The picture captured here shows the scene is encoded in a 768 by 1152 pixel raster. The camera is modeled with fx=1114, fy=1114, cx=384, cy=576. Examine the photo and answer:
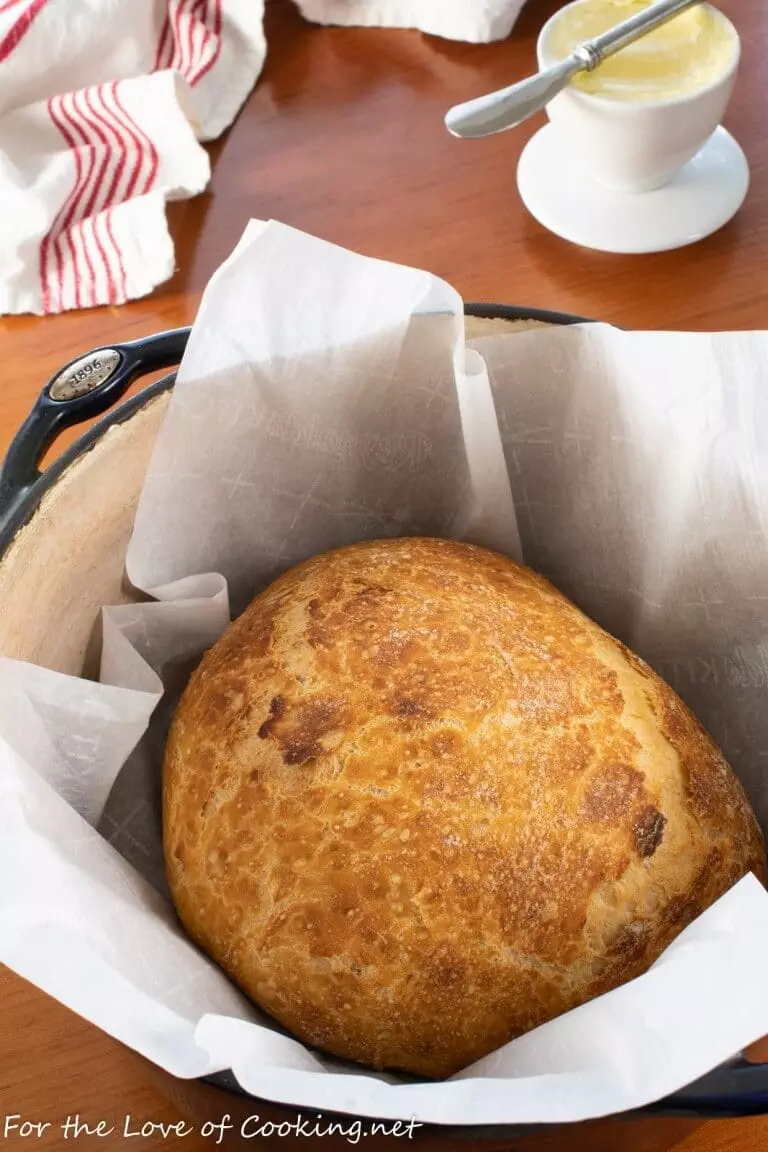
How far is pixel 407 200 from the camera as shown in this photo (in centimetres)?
86

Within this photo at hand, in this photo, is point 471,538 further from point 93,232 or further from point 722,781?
point 93,232

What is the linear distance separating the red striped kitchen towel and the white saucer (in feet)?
0.87

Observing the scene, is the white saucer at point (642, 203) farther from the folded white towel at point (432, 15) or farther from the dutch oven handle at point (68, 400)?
the dutch oven handle at point (68, 400)

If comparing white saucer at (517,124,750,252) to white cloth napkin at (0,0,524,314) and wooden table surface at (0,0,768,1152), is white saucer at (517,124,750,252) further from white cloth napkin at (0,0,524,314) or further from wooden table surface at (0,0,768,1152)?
white cloth napkin at (0,0,524,314)

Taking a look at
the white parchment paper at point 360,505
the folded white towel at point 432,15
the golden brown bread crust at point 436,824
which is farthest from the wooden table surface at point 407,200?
the golden brown bread crust at point 436,824

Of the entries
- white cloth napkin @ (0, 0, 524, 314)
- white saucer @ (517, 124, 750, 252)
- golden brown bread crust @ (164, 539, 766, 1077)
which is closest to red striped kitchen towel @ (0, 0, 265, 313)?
white cloth napkin @ (0, 0, 524, 314)

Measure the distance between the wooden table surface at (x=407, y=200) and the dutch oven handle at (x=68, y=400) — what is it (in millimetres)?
264

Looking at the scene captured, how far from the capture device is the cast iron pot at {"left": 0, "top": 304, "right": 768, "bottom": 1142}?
0.47 metres

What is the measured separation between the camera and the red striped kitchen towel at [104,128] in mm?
815

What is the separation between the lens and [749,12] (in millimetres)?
954

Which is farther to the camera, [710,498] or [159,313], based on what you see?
[159,313]

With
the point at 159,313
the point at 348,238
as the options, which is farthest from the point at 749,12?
the point at 159,313

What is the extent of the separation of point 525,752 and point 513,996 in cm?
9

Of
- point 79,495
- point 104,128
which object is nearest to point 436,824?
point 79,495
